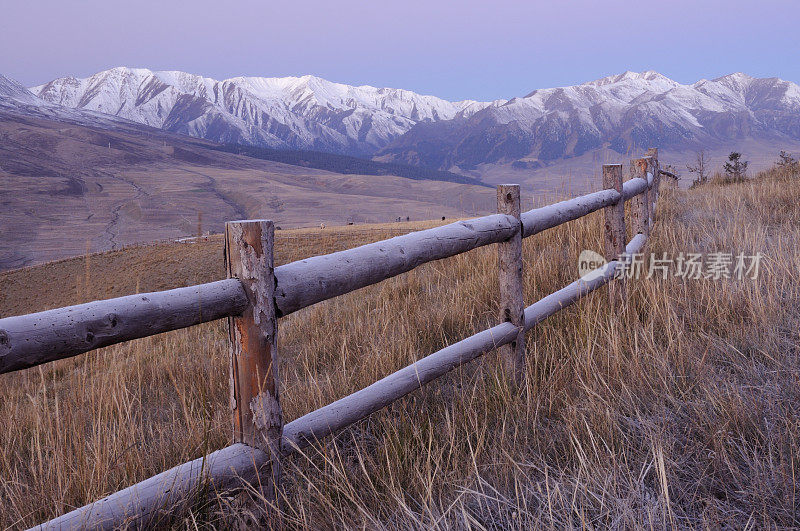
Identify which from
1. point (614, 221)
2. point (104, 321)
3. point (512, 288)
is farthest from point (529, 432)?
point (614, 221)

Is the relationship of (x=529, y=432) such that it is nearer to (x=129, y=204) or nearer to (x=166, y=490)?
(x=166, y=490)

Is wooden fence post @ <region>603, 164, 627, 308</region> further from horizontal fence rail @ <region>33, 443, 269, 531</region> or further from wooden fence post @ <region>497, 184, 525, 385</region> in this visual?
horizontal fence rail @ <region>33, 443, 269, 531</region>

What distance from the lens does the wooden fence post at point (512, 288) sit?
299cm

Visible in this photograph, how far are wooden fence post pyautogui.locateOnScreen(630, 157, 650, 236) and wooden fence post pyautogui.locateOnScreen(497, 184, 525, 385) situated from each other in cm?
326

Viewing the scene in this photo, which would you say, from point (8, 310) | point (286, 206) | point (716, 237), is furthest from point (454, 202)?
point (716, 237)

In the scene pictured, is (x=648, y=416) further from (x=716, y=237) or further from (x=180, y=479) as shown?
→ (x=716, y=237)

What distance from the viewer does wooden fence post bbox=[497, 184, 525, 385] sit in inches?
118

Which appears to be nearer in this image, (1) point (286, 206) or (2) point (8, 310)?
(2) point (8, 310)

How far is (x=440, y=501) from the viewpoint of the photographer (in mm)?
1712

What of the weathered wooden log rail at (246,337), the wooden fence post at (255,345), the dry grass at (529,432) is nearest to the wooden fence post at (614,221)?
the dry grass at (529,432)

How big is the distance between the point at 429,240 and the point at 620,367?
1.19 meters

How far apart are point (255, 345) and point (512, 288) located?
169 cm

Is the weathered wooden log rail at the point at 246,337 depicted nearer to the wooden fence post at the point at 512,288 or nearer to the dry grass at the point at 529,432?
the dry grass at the point at 529,432

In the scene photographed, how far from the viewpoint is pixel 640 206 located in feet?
18.8
